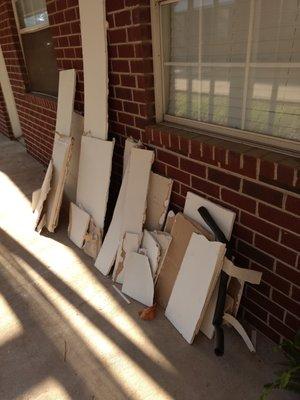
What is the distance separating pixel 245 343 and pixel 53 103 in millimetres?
3076

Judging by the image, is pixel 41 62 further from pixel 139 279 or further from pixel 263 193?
pixel 263 193

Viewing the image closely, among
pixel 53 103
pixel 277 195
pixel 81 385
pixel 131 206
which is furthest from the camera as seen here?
pixel 53 103

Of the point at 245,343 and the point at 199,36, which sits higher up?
the point at 199,36

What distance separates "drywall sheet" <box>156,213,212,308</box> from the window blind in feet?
2.17

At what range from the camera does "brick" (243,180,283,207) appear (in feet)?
5.29

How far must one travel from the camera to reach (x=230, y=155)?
1.76m

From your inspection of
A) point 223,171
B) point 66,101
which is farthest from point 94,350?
point 66,101

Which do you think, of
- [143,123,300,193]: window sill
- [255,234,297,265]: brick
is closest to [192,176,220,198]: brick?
[143,123,300,193]: window sill

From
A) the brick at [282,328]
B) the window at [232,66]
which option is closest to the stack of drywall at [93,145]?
the window at [232,66]

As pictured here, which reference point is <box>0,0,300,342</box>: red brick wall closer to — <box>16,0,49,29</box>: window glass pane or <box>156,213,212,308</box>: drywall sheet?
<box>156,213,212,308</box>: drywall sheet

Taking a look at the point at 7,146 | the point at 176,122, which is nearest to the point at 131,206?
the point at 176,122

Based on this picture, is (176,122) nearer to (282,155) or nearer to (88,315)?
(282,155)

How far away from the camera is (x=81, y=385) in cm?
175

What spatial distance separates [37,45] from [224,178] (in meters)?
3.23
